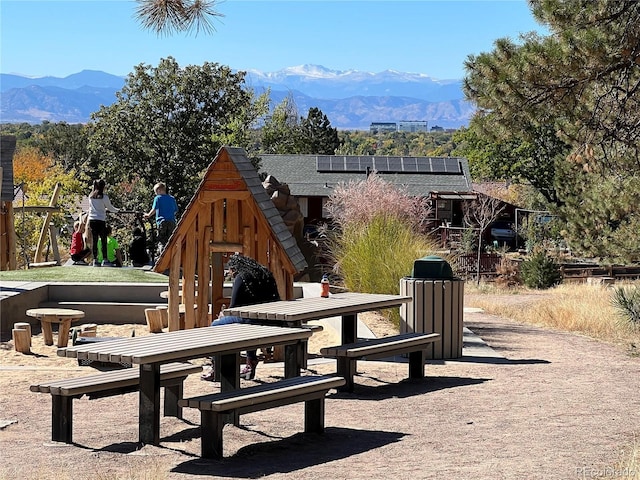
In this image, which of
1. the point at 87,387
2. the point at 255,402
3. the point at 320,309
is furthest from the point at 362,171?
the point at 255,402

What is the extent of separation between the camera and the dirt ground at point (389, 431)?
702 centimetres

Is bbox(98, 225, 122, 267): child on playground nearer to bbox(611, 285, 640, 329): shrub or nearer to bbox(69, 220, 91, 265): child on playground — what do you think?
bbox(69, 220, 91, 265): child on playground

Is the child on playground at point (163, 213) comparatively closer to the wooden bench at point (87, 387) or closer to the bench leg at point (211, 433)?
the wooden bench at point (87, 387)

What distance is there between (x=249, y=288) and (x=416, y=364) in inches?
76.2

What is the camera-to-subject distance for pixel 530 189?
61406 mm

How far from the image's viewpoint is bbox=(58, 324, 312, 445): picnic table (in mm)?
7410

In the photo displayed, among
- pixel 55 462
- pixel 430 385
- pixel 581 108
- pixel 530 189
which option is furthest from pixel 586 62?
pixel 530 189

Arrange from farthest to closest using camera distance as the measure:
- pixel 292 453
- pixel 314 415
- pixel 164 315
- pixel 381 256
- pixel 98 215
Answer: pixel 98 215 → pixel 381 256 → pixel 164 315 → pixel 314 415 → pixel 292 453

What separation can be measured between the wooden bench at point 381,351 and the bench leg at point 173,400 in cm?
179

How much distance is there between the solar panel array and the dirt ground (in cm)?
3869

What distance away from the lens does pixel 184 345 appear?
7.70 meters

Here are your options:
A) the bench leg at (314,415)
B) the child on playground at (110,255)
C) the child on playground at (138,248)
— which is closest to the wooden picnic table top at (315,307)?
the bench leg at (314,415)

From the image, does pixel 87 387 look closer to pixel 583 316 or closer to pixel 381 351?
pixel 381 351

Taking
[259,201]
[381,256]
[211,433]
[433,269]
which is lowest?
[211,433]
